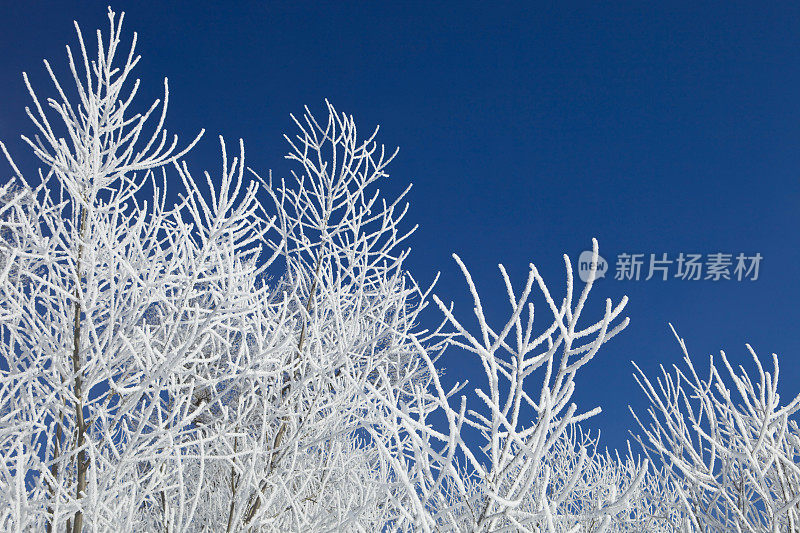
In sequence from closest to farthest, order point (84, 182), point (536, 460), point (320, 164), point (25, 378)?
point (536, 460), point (25, 378), point (84, 182), point (320, 164)

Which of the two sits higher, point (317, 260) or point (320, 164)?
point (320, 164)

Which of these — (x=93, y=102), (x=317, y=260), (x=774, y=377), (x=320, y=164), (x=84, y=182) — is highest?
(x=320, y=164)

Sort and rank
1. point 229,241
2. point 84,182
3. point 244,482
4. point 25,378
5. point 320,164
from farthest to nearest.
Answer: point 320,164 < point 229,241 < point 84,182 < point 244,482 < point 25,378

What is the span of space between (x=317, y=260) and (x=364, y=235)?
19.7 inches

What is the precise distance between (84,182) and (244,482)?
1.93 metres

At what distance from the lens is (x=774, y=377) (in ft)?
8.85

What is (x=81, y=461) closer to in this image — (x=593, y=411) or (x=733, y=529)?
(x=593, y=411)

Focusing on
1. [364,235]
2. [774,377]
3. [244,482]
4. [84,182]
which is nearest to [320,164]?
[364,235]

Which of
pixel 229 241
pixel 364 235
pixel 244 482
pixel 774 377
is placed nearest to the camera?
pixel 774 377

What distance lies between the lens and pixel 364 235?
5383 mm

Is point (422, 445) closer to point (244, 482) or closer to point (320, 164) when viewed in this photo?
point (244, 482)

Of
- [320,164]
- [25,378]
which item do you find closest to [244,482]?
[25,378]

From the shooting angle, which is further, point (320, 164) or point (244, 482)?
point (320, 164)

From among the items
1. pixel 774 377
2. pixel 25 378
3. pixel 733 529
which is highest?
pixel 774 377
